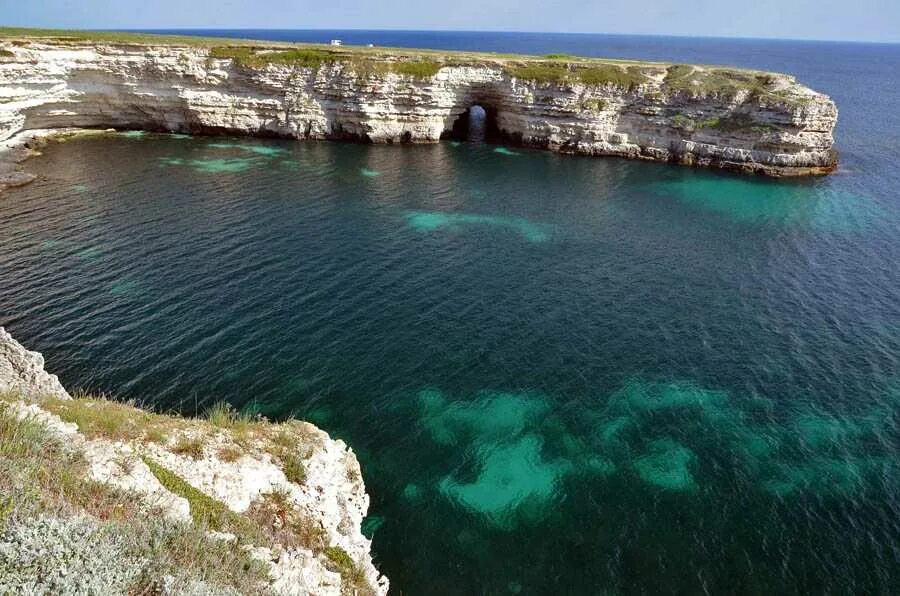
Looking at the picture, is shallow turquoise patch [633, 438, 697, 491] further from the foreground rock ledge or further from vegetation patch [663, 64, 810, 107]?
vegetation patch [663, 64, 810, 107]

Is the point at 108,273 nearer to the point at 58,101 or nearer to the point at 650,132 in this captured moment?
the point at 58,101

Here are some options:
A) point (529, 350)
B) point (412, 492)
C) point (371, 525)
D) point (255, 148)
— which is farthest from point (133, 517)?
point (255, 148)

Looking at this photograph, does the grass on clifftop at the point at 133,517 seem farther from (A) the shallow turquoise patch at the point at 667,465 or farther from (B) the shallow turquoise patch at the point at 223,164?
(B) the shallow turquoise patch at the point at 223,164

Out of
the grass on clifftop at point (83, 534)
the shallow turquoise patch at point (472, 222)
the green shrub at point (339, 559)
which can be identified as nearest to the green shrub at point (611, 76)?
the shallow turquoise patch at point (472, 222)

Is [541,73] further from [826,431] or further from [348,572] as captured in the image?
[348,572]

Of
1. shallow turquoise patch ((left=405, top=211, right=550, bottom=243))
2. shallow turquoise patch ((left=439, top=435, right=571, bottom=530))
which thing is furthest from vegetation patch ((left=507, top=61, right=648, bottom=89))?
shallow turquoise patch ((left=439, top=435, right=571, bottom=530))

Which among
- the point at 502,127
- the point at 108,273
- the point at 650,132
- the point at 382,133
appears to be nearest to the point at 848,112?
the point at 650,132
